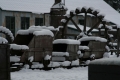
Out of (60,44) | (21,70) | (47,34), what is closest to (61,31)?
(60,44)

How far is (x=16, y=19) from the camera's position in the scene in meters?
34.0

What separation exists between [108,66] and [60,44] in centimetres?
1255

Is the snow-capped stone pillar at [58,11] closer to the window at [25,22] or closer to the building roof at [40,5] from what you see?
the building roof at [40,5]

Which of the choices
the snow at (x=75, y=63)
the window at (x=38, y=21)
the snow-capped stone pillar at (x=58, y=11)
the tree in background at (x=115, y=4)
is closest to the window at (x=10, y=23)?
the window at (x=38, y=21)

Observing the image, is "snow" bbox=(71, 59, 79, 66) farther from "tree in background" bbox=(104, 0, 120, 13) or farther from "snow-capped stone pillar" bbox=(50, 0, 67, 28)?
"tree in background" bbox=(104, 0, 120, 13)

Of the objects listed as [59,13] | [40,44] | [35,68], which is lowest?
[35,68]

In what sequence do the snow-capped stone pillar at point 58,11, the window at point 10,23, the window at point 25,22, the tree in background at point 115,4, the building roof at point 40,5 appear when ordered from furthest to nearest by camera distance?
the tree in background at point 115,4 → the window at point 25,22 → the building roof at point 40,5 → the window at point 10,23 → the snow-capped stone pillar at point 58,11

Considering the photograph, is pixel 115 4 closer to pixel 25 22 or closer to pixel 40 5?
pixel 40 5

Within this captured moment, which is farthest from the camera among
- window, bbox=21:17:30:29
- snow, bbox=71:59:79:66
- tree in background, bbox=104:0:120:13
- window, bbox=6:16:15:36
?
tree in background, bbox=104:0:120:13

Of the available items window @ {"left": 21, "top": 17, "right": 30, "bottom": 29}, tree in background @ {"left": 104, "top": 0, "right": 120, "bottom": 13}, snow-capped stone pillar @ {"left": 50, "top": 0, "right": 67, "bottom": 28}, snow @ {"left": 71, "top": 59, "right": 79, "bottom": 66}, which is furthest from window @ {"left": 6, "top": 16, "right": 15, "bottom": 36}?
tree in background @ {"left": 104, "top": 0, "right": 120, "bottom": 13}

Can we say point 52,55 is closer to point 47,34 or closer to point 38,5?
point 47,34

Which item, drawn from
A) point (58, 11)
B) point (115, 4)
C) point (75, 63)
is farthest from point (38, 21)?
point (115, 4)

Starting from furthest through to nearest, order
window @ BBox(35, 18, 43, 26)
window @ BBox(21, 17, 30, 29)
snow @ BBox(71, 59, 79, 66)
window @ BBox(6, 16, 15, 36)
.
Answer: window @ BBox(35, 18, 43, 26), window @ BBox(21, 17, 30, 29), window @ BBox(6, 16, 15, 36), snow @ BBox(71, 59, 79, 66)

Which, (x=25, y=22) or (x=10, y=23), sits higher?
(x=25, y=22)
